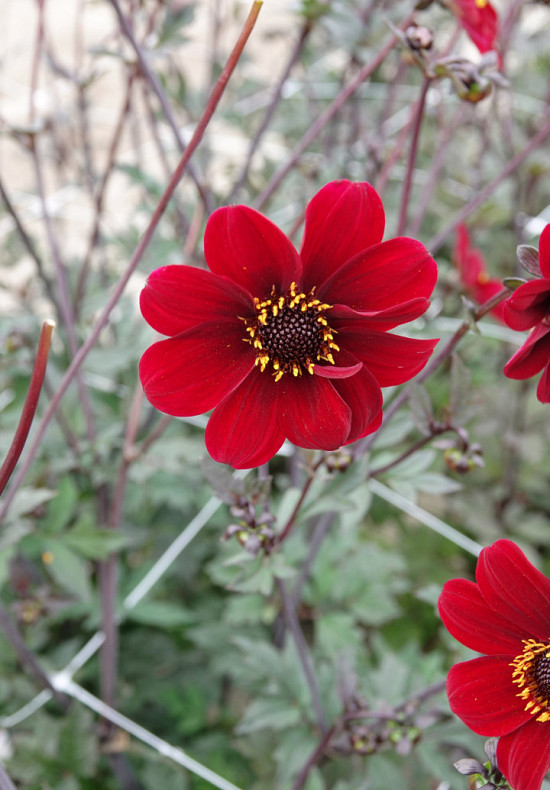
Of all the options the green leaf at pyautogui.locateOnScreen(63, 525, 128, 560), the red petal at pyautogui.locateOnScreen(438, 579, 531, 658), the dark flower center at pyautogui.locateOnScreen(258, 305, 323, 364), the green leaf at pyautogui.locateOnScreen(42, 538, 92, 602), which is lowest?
the green leaf at pyautogui.locateOnScreen(42, 538, 92, 602)

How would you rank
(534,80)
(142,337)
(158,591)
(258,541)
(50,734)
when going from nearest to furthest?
1. (258,541)
2. (50,734)
3. (142,337)
4. (158,591)
5. (534,80)

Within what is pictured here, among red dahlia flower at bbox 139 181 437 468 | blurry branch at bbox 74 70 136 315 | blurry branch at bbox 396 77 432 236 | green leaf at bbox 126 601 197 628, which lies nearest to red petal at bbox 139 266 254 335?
red dahlia flower at bbox 139 181 437 468

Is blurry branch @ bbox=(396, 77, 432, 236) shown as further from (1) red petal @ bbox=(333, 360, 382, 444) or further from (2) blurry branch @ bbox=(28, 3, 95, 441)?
(2) blurry branch @ bbox=(28, 3, 95, 441)

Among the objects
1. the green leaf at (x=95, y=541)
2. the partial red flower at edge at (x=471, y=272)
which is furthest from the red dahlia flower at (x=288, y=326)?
the partial red flower at edge at (x=471, y=272)

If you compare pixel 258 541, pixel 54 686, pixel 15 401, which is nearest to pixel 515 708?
pixel 258 541

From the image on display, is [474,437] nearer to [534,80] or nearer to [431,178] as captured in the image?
[431,178]

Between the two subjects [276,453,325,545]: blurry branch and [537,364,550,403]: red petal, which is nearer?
[537,364,550,403]: red petal

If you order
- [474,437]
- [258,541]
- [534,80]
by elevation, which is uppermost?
[534,80]

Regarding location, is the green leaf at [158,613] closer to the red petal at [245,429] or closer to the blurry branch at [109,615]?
the blurry branch at [109,615]
